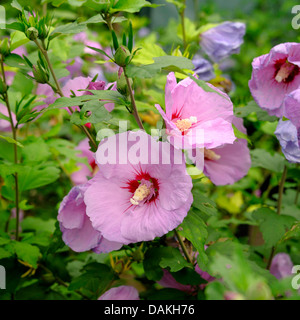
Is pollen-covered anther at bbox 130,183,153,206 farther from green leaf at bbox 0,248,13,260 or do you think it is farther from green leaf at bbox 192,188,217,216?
green leaf at bbox 0,248,13,260

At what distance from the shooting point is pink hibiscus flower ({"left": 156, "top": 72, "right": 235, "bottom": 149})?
66 centimetres

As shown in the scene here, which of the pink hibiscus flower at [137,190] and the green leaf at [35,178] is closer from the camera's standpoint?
the pink hibiscus flower at [137,190]

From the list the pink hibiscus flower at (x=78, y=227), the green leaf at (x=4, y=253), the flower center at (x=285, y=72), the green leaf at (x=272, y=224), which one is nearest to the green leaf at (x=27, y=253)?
the green leaf at (x=4, y=253)

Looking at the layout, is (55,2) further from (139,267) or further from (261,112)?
(139,267)

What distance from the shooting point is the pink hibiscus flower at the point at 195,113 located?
0.66 meters

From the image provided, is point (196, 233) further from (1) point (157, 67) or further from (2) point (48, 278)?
(2) point (48, 278)

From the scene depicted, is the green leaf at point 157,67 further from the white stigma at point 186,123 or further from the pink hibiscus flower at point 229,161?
the pink hibiscus flower at point 229,161

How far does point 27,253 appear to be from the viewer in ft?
2.79

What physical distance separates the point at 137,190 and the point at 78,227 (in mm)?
140

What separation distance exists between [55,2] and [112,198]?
0.38 meters

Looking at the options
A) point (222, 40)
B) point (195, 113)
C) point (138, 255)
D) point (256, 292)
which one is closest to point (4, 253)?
point (138, 255)

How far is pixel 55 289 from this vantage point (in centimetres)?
104

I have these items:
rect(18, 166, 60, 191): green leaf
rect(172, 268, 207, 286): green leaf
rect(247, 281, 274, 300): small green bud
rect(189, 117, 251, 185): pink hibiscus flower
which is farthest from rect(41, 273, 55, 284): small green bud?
rect(247, 281, 274, 300): small green bud

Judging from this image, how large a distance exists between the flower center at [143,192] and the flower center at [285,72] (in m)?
0.38
